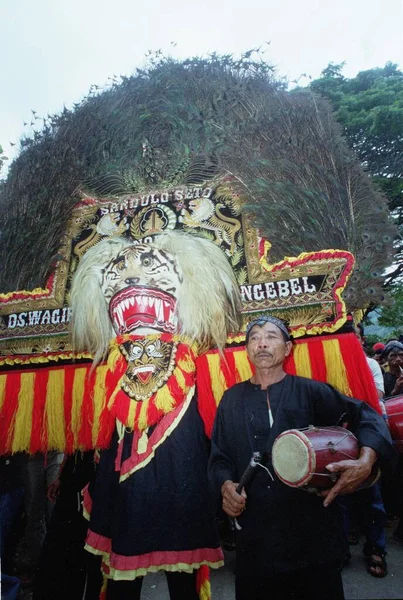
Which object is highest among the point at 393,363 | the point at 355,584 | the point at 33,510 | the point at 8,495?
the point at 393,363

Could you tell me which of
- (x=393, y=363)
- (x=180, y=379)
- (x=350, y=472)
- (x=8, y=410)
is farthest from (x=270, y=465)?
(x=393, y=363)

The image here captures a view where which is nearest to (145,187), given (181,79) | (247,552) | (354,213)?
(181,79)

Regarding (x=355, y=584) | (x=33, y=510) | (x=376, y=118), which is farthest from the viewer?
(x=376, y=118)

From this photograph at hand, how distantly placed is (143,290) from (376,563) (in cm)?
189

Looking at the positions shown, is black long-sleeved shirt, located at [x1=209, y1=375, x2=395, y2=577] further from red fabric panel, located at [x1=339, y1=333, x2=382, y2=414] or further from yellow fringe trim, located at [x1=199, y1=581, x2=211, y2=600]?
yellow fringe trim, located at [x1=199, y1=581, x2=211, y2=600]

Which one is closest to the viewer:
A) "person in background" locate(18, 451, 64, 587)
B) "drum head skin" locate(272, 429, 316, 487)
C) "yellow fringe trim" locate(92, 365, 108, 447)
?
"drum head skin" locate(272, 429, 316, 487)

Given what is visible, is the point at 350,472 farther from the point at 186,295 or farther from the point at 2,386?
the point at 2,386

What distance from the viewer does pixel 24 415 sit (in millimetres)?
1916

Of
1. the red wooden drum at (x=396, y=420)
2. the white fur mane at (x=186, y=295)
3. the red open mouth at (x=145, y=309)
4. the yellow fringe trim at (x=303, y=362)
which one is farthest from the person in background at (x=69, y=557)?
the red wooden drum at (x=396, y=420)

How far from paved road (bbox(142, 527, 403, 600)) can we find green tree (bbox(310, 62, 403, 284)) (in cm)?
238

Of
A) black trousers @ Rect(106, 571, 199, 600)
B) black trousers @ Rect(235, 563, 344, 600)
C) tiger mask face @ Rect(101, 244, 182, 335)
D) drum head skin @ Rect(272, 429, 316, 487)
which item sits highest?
tiger mask face @ Rect(101, 244, 182, 335)

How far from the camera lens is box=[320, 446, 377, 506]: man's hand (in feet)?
4.17

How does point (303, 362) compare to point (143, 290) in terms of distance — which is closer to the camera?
point (303, 362)

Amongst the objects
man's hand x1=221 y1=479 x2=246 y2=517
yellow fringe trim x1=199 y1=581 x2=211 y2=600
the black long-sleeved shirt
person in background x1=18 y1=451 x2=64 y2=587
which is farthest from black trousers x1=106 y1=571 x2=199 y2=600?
person in background x1=18 y1=451 x2=64 y2=587
